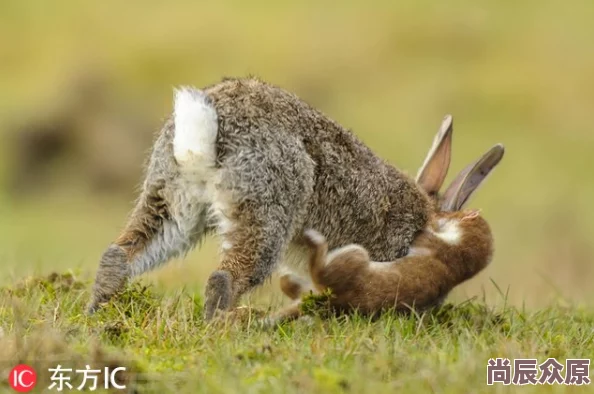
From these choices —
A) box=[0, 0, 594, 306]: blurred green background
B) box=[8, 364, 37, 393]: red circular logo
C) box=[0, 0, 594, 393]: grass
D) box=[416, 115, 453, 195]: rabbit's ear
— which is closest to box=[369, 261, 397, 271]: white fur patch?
box=[0, 0, 594, 393]: grass

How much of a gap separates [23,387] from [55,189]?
15.2 meters

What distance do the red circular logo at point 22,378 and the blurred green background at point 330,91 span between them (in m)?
7.49

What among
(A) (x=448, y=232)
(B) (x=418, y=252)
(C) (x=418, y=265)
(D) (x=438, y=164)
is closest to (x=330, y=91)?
(D) (x=438, y=164)

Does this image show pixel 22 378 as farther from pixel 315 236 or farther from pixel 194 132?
pixel 315 236

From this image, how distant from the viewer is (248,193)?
6836mm

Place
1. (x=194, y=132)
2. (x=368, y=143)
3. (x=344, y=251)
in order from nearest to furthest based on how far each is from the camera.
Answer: (x=194, y=132) < (x=344, y=251) < (x=368, y=143)

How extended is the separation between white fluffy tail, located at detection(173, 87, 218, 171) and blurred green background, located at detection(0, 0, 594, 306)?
592 cm

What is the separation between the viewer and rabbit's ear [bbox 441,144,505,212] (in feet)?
27.8

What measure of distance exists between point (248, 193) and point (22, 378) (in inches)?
82.3

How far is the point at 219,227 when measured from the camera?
275 inches

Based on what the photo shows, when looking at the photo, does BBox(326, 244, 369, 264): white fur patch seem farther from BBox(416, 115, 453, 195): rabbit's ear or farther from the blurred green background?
the blurred green background

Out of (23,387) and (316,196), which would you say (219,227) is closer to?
(316,196)

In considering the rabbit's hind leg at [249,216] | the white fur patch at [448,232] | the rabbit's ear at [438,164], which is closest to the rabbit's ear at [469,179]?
the rabbit's ear at [438,164]


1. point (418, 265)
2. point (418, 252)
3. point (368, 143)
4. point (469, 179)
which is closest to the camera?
point (418, 265)
